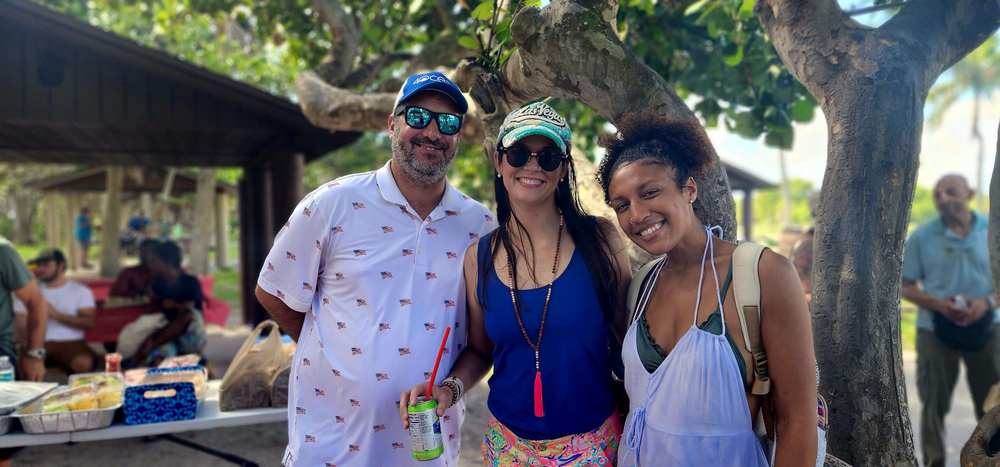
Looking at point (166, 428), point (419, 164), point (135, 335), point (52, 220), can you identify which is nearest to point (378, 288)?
point (419, 164)

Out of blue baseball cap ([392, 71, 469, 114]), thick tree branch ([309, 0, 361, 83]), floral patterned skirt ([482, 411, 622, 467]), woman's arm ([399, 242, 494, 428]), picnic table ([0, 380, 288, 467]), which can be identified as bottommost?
picnic table ([0, 380, 288, 467])

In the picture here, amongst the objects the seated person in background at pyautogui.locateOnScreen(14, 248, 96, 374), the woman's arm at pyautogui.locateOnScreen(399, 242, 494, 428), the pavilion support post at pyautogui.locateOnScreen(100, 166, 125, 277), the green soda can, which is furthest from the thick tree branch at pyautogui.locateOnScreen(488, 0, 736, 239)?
the pavilion support post at pyautogui.locateOnScreen(100, 166, 125, 277)

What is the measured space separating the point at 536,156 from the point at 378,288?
77 cm

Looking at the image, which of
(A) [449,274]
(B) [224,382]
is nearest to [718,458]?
(A) [449,274]

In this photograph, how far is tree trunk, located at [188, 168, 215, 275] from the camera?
733 inches

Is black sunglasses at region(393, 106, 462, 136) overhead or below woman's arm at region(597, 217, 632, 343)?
overhead

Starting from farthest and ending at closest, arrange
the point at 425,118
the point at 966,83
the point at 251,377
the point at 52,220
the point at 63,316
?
the point at 966,83
the point at 52,220
the point at 63,316
the point at 251,377
the point at 425,118

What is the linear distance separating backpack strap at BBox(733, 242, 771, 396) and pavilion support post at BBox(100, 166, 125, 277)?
16.9 m

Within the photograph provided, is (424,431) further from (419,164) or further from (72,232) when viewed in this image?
(72,232)

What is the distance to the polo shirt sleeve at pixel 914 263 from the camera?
469 centimetres

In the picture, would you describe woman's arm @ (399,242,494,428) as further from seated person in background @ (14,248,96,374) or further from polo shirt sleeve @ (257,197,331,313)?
seated person in background @ (14,248,96,374)

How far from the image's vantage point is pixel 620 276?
2.03 m

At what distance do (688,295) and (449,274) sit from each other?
0.89m

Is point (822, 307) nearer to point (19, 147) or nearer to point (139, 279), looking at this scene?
point (139, 279)
